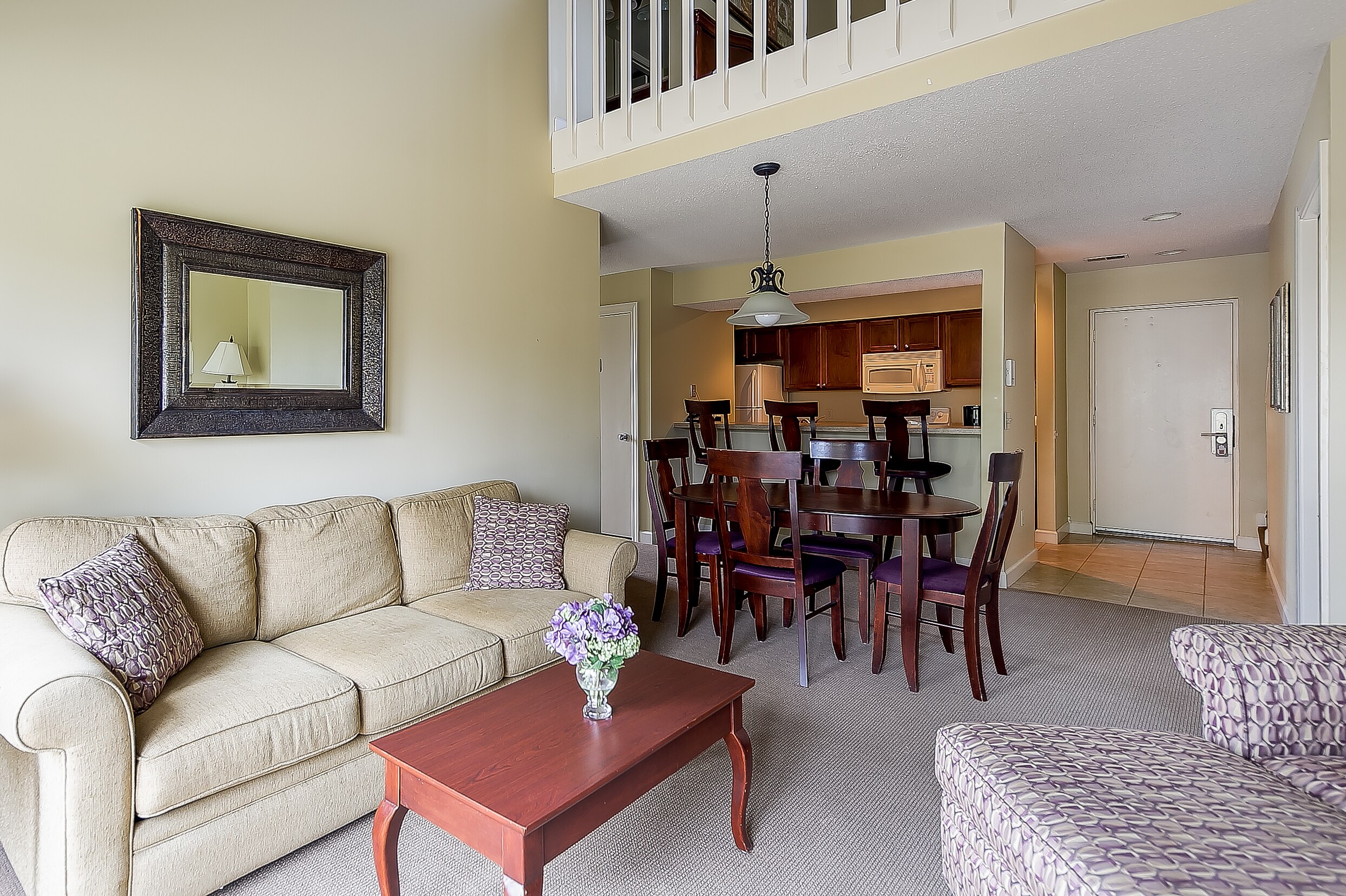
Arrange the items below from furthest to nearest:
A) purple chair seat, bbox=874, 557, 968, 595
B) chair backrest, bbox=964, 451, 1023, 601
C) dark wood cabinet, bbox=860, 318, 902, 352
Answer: dark wood cabinet, bbox=860, 318, 902, 352
purple chair seat, bbox=874, 557, 968, 595
chair backrest, bbox=964, 451, 1023, 601

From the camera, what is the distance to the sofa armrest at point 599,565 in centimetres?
295

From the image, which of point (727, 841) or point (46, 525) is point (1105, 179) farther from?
point (46, 525)

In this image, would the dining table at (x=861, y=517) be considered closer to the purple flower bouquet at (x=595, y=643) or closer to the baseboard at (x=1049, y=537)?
the purple flower bouquet at (x=595, y=643)

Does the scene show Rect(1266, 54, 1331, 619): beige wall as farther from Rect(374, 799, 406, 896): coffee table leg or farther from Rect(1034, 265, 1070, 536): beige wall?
Rect(374, 799, 406, 896): coffee table leg

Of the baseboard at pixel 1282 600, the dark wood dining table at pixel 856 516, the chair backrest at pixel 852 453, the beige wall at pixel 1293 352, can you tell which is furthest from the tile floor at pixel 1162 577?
the chair backrest at pixel 852 453

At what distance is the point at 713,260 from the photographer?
5734 mm

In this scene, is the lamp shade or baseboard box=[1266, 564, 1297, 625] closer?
the lamp shade

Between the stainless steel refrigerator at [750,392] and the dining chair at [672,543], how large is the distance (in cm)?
321

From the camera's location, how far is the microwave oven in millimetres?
7098

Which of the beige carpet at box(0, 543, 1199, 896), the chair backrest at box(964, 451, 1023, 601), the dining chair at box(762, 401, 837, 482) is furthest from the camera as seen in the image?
the dining chair at box(762, 401, 837, 482)

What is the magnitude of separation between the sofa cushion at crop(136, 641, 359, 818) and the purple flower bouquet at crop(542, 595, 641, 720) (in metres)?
0.71

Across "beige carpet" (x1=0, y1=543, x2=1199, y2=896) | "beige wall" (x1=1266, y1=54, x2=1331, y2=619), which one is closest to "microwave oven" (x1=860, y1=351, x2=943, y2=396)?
"beige wall" (x1=1266, y1=54, x2=1331, y2=619)

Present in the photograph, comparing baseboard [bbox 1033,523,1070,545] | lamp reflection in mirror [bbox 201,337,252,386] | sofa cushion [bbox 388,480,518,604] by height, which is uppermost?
lamp reflection in mirror [bbox 201,337,252,386]

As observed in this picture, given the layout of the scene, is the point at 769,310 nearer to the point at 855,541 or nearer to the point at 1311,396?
the point at 855,541
